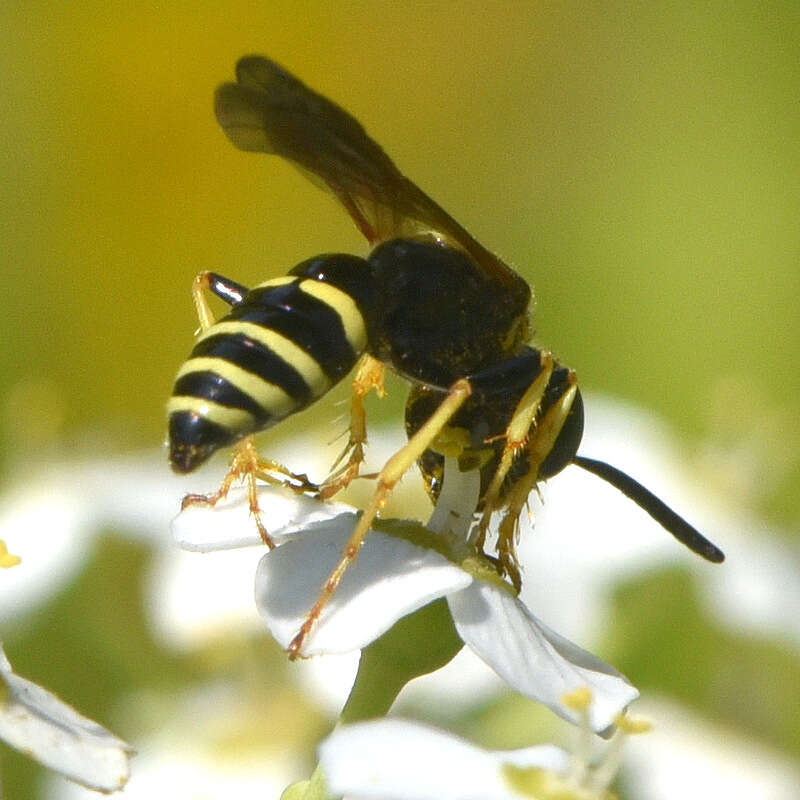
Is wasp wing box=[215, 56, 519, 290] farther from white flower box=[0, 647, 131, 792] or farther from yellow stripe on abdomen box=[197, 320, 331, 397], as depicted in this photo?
white flower box=[0, 647, 131, 792]

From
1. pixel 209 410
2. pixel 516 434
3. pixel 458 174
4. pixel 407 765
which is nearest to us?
pixel 407 765

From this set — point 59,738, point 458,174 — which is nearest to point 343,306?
point 59,738

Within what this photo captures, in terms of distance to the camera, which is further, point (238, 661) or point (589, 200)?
point (589, 200)

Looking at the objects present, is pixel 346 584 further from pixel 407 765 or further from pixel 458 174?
pixel 458 174

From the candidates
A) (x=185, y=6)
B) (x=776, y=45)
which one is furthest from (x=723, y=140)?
(x=185, y=6)

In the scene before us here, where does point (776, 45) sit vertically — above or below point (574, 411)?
above

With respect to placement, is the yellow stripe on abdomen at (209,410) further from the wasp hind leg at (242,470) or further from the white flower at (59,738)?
the white flower at (59,738)

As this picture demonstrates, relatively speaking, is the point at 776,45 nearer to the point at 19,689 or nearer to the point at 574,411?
the point at 574,411
